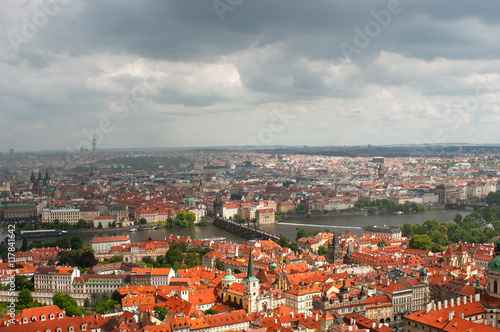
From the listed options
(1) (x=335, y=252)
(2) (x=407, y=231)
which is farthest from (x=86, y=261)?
(2) (x=407, y=231)

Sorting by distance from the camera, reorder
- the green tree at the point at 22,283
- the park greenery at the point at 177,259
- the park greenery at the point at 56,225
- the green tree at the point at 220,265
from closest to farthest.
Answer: the green tree at the point at 22,283, the green tree at the point at 220,265, the park greenery at the point at 177,259, the park greenery at the point at 56,225

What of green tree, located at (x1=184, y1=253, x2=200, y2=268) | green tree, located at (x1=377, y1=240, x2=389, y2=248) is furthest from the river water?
green tree, located at (x1=184, y1=253, x2=200, y2=268)

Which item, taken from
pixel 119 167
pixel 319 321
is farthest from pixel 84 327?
pixel 119 167

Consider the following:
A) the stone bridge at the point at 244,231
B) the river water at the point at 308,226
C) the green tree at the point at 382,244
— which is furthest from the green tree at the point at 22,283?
the green tree at the point at 382,244

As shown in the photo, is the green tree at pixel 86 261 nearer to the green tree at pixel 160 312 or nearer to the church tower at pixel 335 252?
the green tree at pixel 160 312

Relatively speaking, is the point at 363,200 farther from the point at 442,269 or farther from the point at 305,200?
the point at 442,269

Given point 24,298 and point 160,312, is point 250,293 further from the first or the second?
point 24,298
